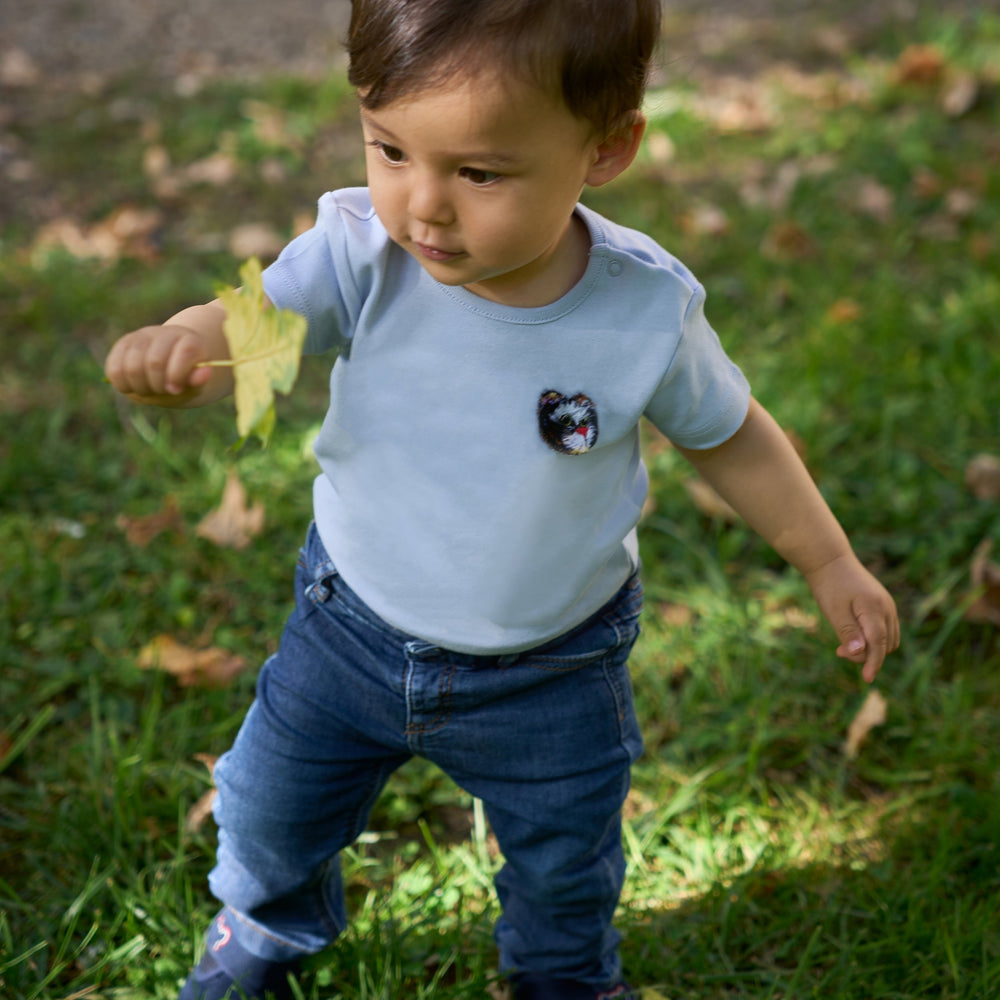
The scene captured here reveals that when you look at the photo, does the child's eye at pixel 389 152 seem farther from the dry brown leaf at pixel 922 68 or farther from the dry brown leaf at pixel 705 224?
the dry brown leaf at pixel 922 68

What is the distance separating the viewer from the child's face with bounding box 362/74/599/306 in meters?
1.12

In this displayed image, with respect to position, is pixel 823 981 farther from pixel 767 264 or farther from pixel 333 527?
pixel 767 264

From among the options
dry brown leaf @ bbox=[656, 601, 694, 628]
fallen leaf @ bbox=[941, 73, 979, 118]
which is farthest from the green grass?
fallen leaf @ bbox=[941, 73, 979, 118]

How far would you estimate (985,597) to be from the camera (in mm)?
2312

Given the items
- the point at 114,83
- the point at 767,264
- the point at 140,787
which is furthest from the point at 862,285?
the point at 114,83

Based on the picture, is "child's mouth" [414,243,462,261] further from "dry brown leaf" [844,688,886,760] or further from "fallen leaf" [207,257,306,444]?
"dry brown leaf" [844,688,886,760]

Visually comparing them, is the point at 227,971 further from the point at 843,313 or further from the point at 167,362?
the point at 843,313

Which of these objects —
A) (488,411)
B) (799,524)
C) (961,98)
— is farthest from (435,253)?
(961,98)

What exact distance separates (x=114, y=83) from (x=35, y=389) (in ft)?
6.71

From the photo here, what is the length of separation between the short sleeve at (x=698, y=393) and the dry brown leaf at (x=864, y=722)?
0.85 metres

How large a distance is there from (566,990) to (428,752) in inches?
17.9

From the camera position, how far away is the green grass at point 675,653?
175 centimetres

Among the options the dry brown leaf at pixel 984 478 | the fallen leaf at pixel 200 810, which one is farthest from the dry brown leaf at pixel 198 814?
the dry brown leaf at pixel 984 478

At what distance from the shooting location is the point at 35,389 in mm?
2893
